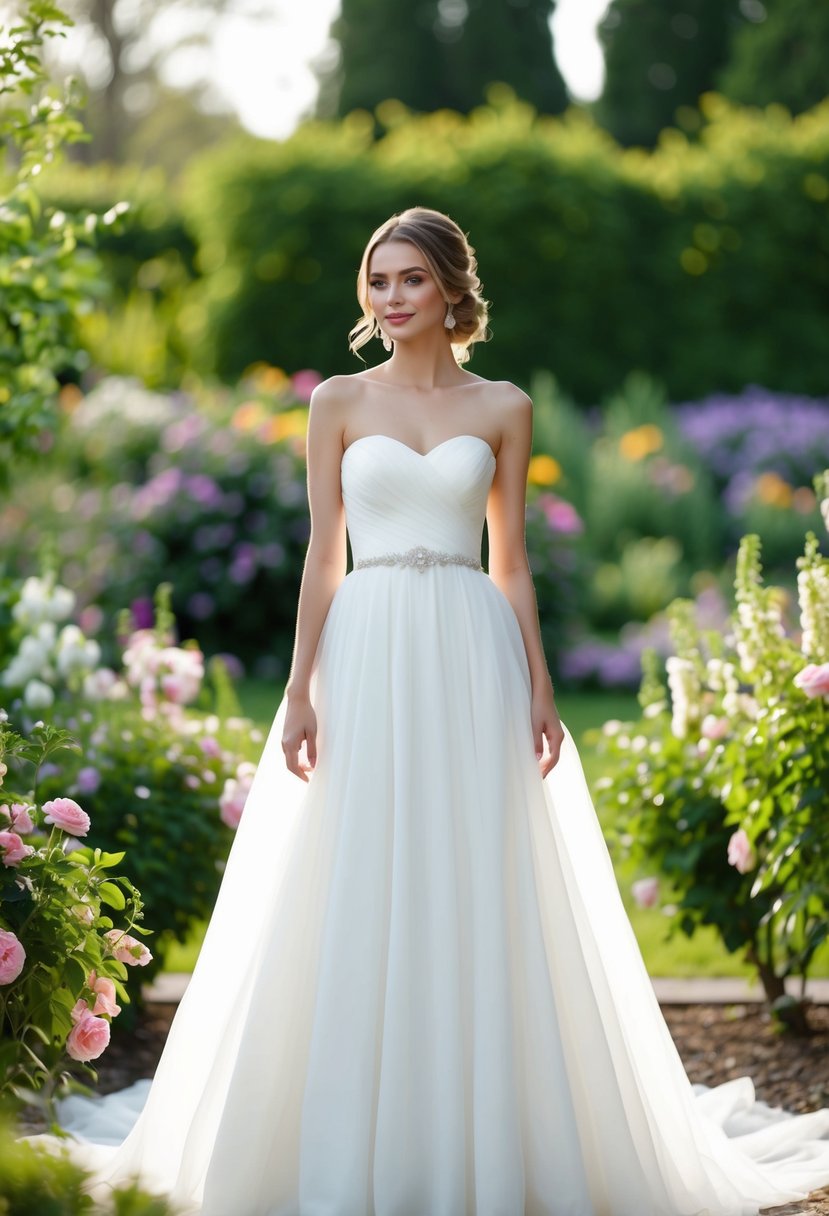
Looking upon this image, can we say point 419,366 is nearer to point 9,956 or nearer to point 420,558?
point 420,558

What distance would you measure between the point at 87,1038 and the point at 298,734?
0.72 m

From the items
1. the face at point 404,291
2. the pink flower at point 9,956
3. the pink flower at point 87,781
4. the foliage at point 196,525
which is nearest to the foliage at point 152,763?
the pink flower at point 87,781

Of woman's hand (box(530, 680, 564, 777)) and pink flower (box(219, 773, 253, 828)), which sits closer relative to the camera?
woman's hand (box(530, 680, 564, 777))

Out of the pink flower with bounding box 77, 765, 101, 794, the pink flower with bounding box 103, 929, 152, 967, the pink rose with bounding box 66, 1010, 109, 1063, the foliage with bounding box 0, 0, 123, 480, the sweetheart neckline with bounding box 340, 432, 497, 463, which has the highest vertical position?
the foliage with bounding box 0, 0, 123, 480

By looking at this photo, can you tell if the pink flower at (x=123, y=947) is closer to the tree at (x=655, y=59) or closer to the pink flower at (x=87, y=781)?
the pink flower at (x=87, y=781)

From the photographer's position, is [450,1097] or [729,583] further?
[729,583]

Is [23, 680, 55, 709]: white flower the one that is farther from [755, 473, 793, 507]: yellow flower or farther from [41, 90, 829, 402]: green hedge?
[41, 90, 829, 402]: green hedge

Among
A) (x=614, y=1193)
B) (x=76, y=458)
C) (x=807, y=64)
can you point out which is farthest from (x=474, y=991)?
(x=807, y=64)

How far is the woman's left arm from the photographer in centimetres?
333

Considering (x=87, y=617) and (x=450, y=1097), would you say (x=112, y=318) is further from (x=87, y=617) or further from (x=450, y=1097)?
(x=450, y=1097)

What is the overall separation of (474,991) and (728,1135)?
1101 millimetres

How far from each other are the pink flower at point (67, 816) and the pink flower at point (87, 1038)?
358 millimetres

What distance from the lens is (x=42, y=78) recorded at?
13.3 ft

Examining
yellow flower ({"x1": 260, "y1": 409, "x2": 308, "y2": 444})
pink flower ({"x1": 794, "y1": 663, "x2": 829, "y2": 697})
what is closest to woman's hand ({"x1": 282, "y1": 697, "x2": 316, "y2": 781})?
pink flower ({"x1": 794, "y1": 663, "x2": 829, "y2": 697})
